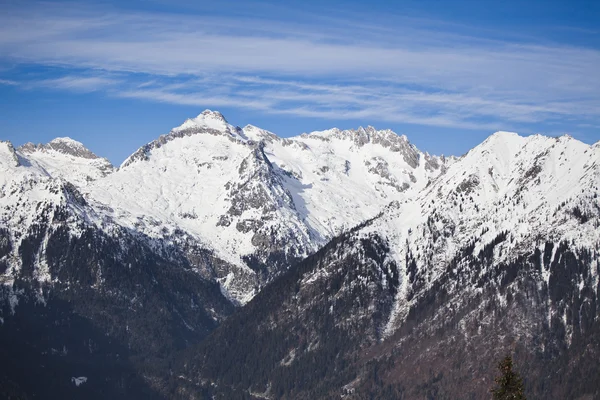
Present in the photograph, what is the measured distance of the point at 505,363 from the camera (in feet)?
479

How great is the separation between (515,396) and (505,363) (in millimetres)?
4616

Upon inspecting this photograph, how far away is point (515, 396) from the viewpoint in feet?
480
